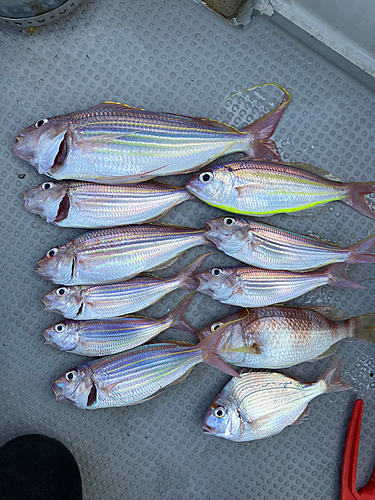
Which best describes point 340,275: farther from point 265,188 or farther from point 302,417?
point 302,417

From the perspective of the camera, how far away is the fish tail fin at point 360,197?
172cm

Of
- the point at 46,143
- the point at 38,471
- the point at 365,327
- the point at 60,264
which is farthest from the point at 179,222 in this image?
the point at 38,471

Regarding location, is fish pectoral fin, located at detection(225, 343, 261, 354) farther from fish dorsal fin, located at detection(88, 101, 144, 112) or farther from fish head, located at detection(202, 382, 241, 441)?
fish dorsal fin, located at detection(88, 101, 144, 112)

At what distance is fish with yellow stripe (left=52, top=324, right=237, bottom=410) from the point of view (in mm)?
1692

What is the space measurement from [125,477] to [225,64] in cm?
232

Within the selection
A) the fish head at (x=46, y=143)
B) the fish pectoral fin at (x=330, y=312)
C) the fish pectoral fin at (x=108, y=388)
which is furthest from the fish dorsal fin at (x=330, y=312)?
the fish head at (x=46, y=143)

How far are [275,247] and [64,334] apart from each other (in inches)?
44.7

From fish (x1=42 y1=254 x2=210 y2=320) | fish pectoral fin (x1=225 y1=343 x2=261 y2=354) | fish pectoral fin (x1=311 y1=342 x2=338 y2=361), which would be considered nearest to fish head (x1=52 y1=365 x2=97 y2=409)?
fish (x1=42 y1=254 x2=210 y2=320)

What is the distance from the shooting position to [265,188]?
1.65 metres

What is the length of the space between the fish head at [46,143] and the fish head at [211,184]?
600mm

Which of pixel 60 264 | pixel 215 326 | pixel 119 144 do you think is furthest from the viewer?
pixel 215 326

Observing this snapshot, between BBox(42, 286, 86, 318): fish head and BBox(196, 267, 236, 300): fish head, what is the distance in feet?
1.96

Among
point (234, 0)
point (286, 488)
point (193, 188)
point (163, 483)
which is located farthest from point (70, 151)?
point (286, 488)

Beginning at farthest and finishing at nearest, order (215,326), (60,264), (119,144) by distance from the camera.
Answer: (215,326)
(60,264)
(119,144)
